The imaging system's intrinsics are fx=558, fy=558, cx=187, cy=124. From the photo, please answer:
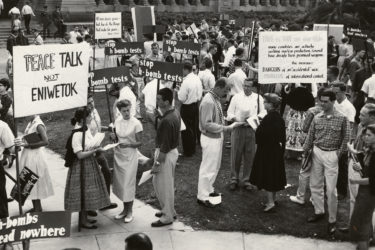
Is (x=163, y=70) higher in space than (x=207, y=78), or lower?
higher

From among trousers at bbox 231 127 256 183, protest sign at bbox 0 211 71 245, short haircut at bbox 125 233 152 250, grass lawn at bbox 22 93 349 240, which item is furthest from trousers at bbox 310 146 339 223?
short haircut at bbox 125 233 152 250

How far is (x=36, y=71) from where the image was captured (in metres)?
7.07

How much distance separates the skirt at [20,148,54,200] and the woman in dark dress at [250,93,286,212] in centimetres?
340

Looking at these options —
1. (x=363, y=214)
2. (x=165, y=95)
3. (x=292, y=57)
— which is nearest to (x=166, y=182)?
(x=165, y=95)

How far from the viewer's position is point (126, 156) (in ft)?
28.6

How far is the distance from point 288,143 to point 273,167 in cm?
312

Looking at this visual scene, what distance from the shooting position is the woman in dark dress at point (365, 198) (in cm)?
702

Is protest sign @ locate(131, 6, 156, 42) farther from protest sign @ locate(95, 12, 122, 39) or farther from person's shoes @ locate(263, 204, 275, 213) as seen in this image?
person's shoes @ locate(263, 204, 275, 213)

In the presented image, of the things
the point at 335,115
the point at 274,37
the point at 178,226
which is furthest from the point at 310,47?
the point at 178,226

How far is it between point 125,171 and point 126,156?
24cm

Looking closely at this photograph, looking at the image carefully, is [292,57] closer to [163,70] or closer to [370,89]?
[163,70]

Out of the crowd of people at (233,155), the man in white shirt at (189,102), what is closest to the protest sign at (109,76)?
the crowd of people at (233,155)

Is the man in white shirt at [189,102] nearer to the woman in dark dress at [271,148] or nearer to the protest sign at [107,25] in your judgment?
the woman in dark dress at [271,148]

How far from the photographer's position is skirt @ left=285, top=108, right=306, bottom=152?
11609 millimetres
